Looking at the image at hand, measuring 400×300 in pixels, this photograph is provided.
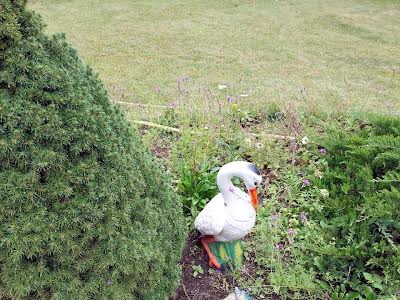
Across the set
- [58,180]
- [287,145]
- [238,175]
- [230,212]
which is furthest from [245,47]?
[58,180]

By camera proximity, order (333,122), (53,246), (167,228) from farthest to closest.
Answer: (333,122) < (167,228) < (53,246)

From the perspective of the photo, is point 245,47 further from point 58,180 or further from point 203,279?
point 58,180

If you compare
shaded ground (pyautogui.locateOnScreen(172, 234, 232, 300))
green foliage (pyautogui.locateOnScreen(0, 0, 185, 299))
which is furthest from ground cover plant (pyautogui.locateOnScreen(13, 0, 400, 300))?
green foliage (pyautogui.locateOnScreen(0, 0, 185, 299))

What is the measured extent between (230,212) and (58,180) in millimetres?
Result: 1144

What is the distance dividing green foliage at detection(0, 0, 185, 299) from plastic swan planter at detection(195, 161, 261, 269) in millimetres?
689

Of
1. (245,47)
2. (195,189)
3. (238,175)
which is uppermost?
(238,175)

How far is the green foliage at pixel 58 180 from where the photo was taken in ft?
5.20

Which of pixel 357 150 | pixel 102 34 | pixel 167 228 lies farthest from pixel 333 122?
pixel 102 34

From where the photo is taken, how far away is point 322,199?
321 cm

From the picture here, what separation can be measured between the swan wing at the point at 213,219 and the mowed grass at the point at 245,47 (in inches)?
93.8

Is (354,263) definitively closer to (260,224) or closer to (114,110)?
(260,224)

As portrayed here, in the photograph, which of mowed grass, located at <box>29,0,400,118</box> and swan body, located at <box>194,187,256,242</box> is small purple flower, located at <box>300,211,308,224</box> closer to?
swan body, located at <box>194,187,256,242</box>

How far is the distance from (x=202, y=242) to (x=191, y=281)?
24 centimetres

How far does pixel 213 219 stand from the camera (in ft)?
8.20
